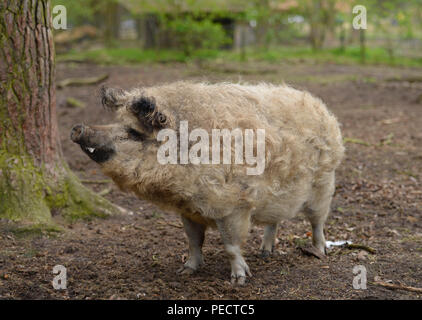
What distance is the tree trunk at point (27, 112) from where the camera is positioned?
5109 millimetres

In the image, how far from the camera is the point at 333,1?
2548cm

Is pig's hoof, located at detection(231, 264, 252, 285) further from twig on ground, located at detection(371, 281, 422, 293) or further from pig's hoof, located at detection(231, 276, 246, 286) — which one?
twig on ground, located at detection(371, 281, 422, 293)

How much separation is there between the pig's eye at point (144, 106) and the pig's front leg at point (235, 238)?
3.52ft

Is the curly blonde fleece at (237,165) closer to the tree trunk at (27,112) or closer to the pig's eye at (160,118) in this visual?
the pig's eye at (160,118)

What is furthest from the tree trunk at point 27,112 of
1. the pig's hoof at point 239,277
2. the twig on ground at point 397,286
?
the twig on ground at point 397,286

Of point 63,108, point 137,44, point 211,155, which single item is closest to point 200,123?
point 211,155

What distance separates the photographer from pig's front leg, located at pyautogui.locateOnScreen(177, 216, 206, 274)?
15.4 ft

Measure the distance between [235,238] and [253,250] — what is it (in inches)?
49.9

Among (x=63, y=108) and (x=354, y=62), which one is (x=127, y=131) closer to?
(x=63, y=108)

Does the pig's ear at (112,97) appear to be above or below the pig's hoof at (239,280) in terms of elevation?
above

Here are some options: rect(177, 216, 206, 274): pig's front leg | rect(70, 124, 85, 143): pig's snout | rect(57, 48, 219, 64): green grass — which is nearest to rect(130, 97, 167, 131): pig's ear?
rect(70, 124, 85, 143): pig's snout

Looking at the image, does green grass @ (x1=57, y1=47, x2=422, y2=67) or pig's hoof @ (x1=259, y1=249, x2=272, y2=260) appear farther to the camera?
green grass @ (x1=57, y1=47, x2=422, y2=67)

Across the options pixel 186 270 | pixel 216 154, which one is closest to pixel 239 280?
pixel 186 270
